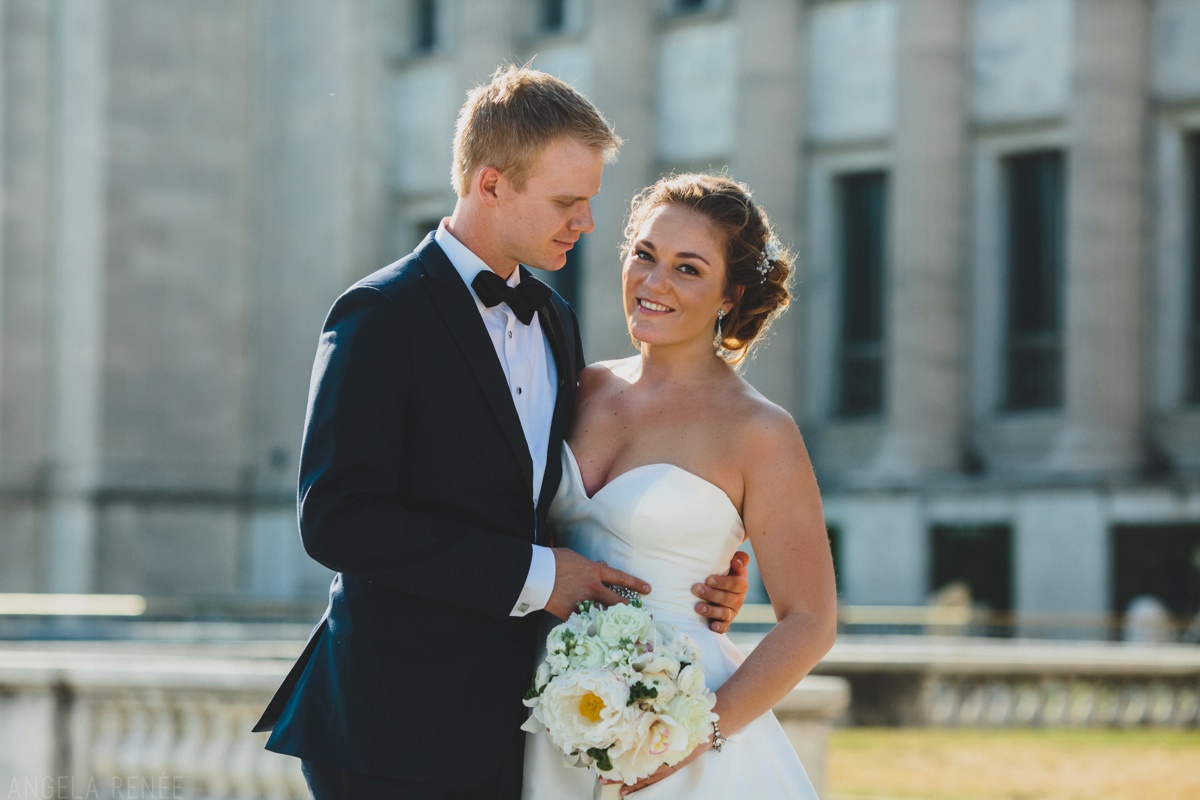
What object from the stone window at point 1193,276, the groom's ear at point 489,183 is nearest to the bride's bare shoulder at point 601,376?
the groom's ear at point 489,183

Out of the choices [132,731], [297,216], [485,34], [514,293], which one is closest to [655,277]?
[514,293]

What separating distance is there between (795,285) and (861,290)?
7.20 ft

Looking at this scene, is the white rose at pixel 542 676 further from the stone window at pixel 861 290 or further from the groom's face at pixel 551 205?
the stone window at pixel 861 290

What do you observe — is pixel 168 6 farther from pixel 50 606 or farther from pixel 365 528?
pixel 365 528

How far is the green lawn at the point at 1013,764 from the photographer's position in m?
12.5

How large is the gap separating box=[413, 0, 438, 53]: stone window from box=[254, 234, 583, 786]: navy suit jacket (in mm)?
37039

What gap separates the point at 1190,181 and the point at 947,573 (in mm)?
7720

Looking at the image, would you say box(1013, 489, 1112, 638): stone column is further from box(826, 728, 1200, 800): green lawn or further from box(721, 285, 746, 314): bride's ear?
box(721, 285, 746, 314): bride's ear

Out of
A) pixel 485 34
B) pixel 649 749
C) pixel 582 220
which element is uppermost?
pixel 485 34

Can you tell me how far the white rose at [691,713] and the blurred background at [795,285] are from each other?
1088 centimetres

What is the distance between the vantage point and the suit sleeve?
4.45 metres

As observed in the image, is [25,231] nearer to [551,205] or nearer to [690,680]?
[551,205]

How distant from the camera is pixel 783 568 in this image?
4.94 m

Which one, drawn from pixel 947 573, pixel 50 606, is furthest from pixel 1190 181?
pixel 50 606
